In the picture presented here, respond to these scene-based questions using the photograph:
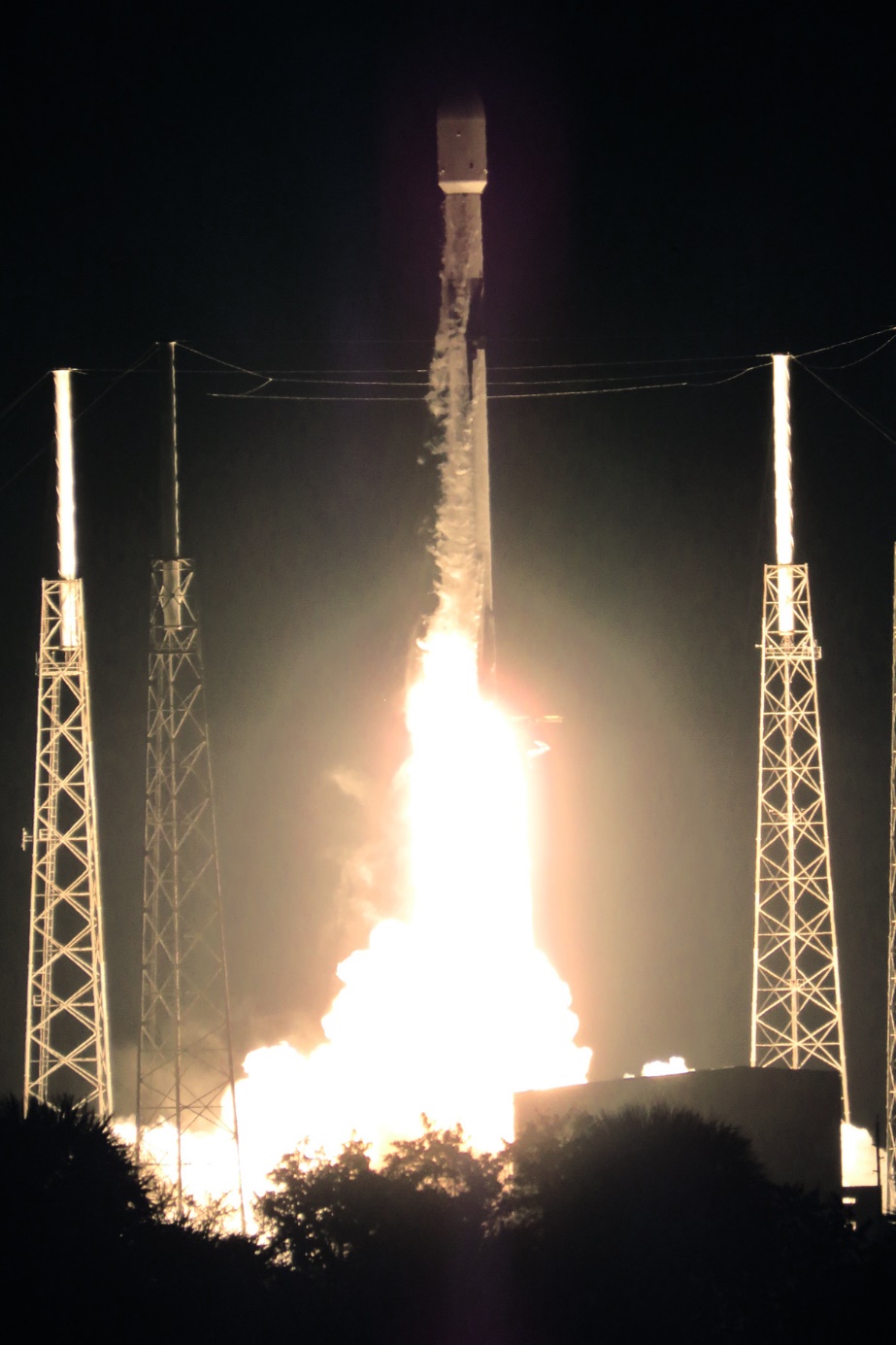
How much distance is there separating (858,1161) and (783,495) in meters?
13.3

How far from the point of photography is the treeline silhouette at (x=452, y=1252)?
94.5 ft

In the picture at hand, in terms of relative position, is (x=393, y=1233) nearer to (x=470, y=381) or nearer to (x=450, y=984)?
(x=450, y=984)

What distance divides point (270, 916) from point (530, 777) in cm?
723

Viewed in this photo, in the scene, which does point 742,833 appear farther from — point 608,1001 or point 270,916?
point 270,916

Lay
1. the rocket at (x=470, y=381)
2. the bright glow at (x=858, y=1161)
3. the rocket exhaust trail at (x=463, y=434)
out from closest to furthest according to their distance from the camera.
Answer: the rocket at (x=470, y=381)
the rocket exhaust trail at (x=463, y=434)
the bright glow at (x=858, y=1161)

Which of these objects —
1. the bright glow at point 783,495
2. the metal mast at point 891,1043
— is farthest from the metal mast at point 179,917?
the metal mast at point 891,1043

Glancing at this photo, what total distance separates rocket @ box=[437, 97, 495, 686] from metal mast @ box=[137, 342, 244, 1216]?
205 inches

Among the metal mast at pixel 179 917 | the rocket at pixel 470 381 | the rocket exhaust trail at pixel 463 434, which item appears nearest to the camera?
the metal mast at pixel 179 917

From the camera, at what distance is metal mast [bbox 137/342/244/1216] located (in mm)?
38906

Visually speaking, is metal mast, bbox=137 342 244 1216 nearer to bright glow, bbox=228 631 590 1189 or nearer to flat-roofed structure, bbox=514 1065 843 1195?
A: bright glow, bbox=228 631 590 1189

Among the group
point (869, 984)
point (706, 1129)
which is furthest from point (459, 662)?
point (869, 984)

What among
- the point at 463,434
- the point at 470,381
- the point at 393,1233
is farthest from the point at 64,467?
the point at 393,1233

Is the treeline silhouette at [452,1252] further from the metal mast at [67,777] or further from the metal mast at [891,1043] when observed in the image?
the metal mast at [891,1043]

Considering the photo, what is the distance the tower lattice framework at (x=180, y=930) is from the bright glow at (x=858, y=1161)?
39.6ft
